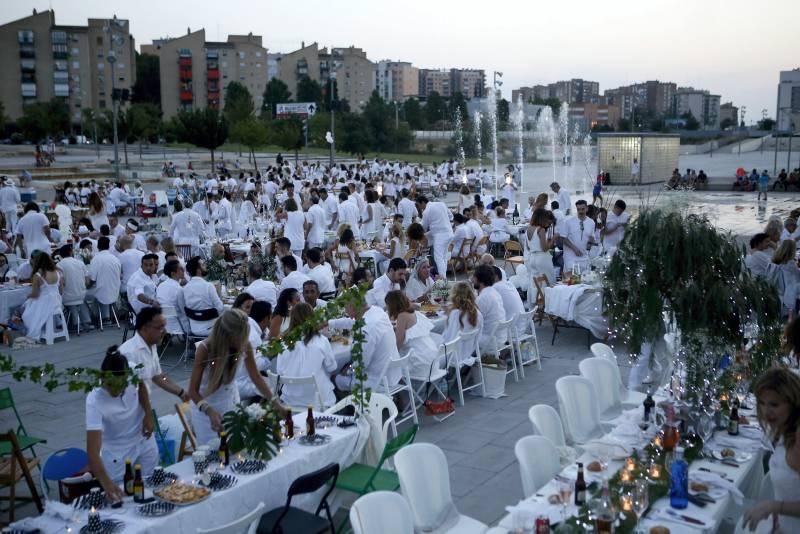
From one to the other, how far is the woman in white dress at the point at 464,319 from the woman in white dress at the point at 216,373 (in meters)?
3.14

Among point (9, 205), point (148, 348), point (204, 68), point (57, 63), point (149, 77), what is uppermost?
point (204, 68)

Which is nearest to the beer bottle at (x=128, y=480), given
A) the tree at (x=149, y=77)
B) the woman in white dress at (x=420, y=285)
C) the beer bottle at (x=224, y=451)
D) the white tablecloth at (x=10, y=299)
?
the beer bottle at (x=224, y=451)

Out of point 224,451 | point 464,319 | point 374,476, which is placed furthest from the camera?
point 464,319

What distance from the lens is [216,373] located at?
18.7 ft

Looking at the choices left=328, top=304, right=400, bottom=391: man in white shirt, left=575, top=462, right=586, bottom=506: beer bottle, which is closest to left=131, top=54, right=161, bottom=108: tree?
left=328, top=304, right=400, bottom=391: man in white shirt

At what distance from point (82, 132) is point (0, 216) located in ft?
215

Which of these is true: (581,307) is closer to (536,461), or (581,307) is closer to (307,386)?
(307,386)

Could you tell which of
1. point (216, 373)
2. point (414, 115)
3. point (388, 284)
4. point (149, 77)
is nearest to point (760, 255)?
point (388, 284)

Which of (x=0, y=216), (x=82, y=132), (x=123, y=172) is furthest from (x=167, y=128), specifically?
(x=0, y=216)

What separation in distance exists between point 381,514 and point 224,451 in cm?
143

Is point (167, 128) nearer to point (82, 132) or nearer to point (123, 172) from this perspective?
point (123, 172)

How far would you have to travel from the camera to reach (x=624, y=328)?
5.73 m

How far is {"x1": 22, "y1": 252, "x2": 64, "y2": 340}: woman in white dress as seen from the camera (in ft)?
35.9

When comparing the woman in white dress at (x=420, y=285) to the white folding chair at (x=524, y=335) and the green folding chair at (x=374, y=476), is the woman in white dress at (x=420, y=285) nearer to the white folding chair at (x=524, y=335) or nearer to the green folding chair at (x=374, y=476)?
the white folding chair at (x=524, y=335)
